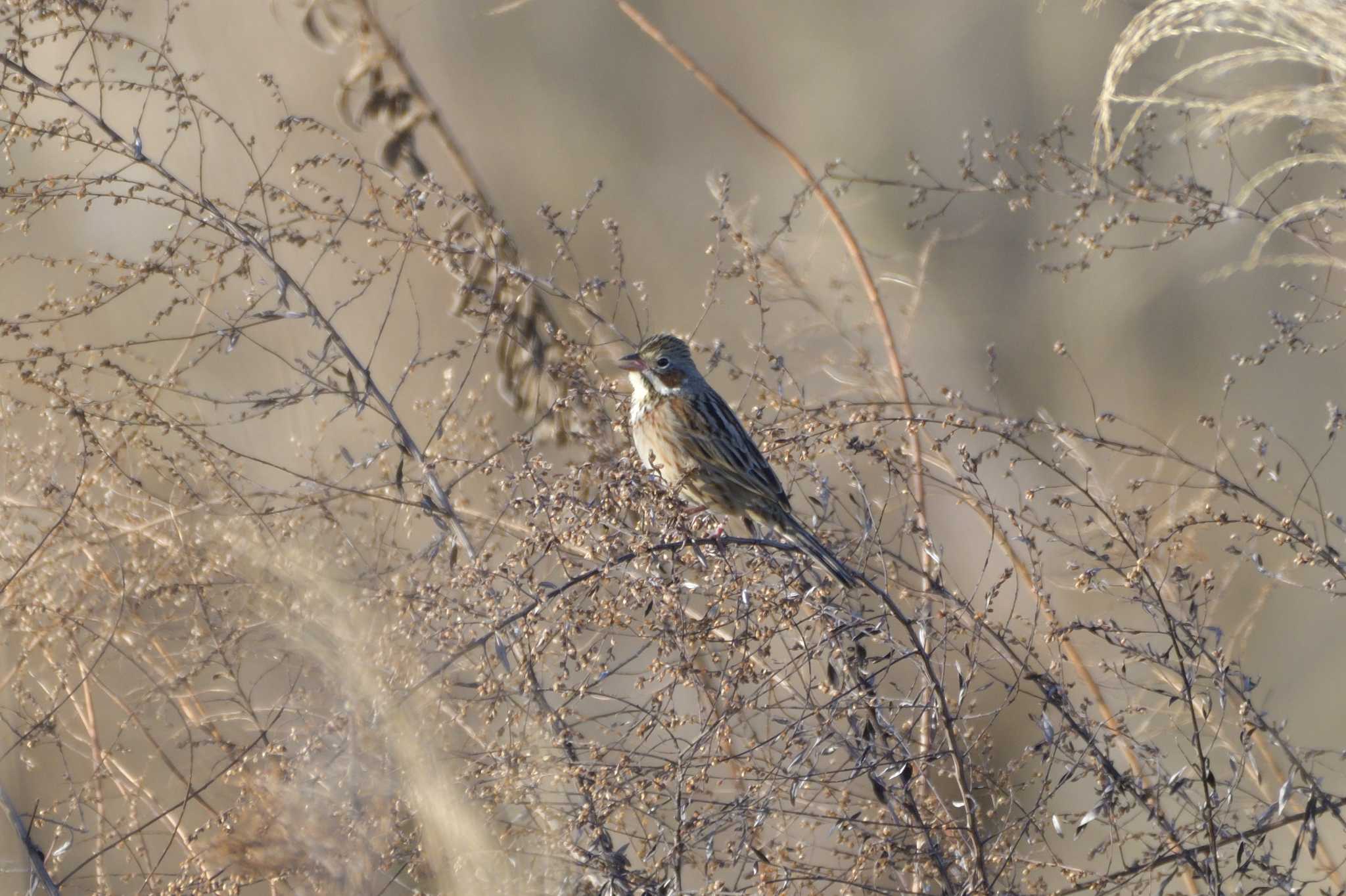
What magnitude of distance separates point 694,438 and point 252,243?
183 cm

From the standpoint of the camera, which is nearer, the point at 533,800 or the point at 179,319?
the point at 533,800

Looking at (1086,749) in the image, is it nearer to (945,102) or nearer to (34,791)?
(34,791)

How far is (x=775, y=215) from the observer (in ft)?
25.3

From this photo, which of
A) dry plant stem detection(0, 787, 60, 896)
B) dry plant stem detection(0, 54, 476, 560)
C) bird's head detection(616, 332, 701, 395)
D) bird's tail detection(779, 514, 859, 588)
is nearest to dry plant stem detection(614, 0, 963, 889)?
bird's tail detection(779, 514, 859, 588)

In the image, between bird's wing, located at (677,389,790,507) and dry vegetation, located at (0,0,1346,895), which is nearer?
dry vegetation, located at (0,0,1346,895)

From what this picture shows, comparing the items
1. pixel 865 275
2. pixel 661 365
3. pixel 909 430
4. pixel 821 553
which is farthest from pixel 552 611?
pixel 661 365

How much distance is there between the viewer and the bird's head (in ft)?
14.7

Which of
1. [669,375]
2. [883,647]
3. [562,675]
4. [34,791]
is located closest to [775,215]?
[883,647]

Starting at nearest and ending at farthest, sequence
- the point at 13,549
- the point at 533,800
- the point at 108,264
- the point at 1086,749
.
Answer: the point at 1086,749 → the point at 533,800 → the point at 108,264 → the point at 13,549

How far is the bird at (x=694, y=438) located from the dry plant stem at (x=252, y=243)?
992 millimetres

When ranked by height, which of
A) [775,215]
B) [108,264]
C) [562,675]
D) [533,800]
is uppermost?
[775,215]

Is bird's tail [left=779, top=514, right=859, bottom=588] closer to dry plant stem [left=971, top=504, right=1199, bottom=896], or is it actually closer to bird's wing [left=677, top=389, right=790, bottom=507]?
bird's wing [left=677, top=389, right=790, bottom=507]

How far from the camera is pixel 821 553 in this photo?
324 cm

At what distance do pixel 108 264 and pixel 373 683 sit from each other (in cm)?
134
